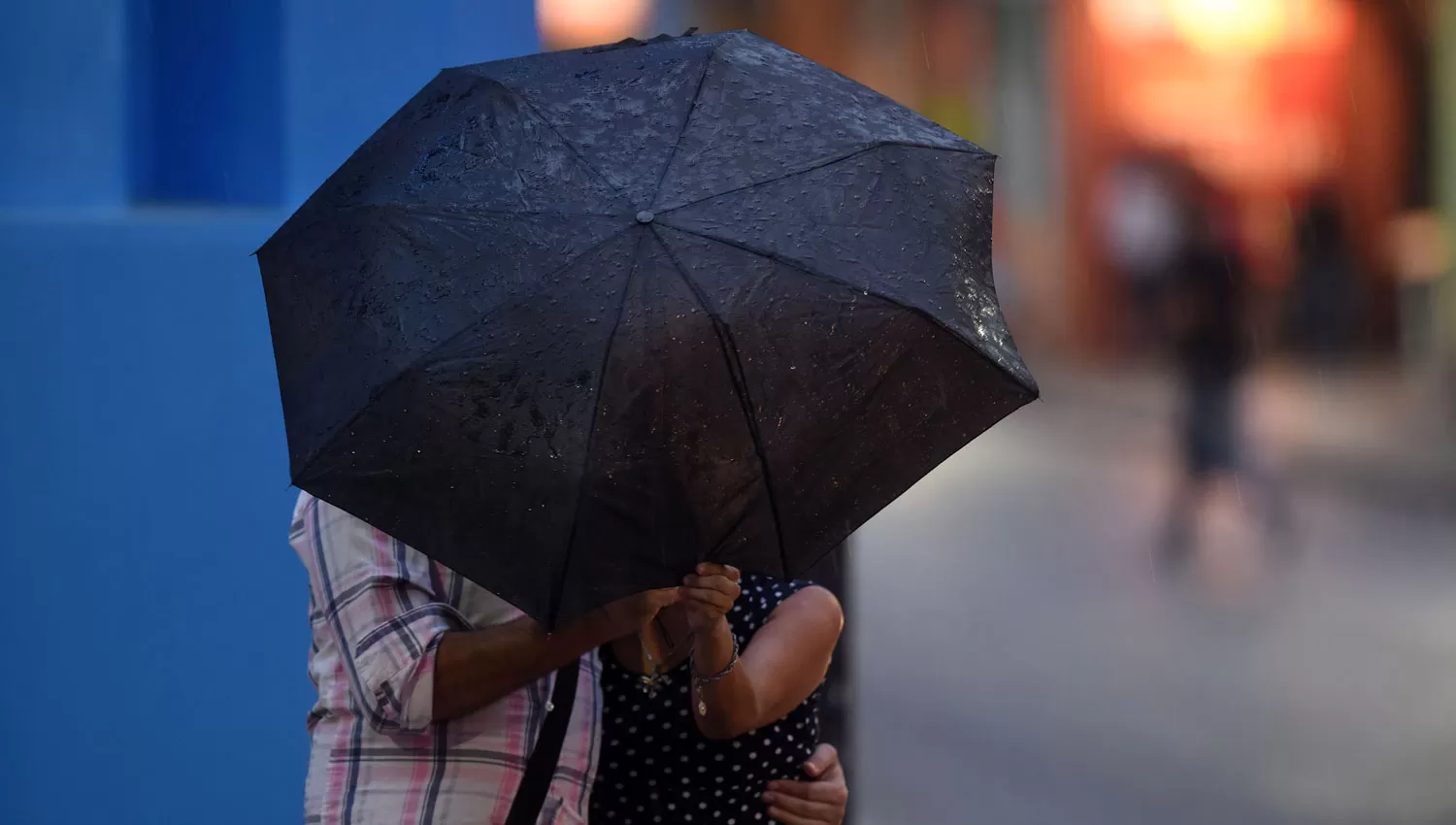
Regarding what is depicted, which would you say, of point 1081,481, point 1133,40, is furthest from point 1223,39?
point 1081,481

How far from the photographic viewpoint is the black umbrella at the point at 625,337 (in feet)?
5.35

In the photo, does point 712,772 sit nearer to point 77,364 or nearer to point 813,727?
point 813,727

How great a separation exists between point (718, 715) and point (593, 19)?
17932 millimetres

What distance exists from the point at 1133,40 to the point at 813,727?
19536mm

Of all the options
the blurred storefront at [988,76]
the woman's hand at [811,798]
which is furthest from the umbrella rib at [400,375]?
the blurred storefront at [988,76]

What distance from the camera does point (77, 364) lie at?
8.74 ft

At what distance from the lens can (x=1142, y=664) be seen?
712 cm

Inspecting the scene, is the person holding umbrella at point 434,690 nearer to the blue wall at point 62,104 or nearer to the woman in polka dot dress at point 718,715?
the woman in polka dot dress at point 718,715

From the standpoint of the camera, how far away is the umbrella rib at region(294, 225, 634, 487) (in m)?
1.64

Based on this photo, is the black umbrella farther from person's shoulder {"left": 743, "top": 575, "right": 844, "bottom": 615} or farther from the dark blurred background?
the dark blurred background

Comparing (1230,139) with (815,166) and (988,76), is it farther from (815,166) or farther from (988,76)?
(815,166)

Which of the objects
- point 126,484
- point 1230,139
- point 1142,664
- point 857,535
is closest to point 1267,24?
point 1230,139

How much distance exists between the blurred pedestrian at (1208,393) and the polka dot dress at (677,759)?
797 cm

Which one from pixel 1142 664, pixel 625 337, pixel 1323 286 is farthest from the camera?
pixel 1323 286
